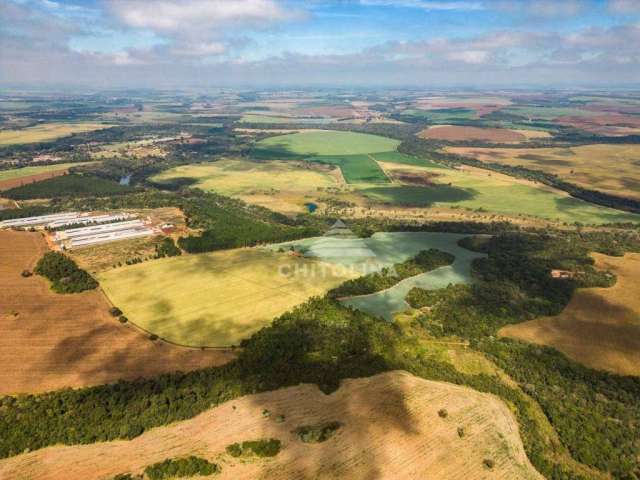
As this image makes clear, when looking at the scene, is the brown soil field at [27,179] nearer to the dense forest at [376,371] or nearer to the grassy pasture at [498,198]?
the grassy pasture at [498,198]

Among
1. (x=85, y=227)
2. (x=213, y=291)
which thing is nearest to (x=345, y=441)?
(x=213, y=291)

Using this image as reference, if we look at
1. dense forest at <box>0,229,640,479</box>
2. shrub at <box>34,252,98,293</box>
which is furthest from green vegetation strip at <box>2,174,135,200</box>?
dense forest at <box>0,229,640,479</box>

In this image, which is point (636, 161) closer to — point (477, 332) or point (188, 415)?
point (477, 332)

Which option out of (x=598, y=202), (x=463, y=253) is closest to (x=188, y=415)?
(x=463, y=253)

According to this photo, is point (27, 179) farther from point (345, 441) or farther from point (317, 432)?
point (345, 441)

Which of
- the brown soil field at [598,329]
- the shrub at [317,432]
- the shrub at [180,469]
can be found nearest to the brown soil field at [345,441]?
the shrub at [317,432]

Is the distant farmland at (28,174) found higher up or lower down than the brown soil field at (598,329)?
higher up

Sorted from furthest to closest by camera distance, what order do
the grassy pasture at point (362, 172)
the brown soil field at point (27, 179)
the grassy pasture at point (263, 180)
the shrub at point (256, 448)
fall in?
the grassy pasture at point (362, 172), the brown soil field at point (27, 179), the grassy pasture at point (263, 180), the shrub at point (256, 448)
